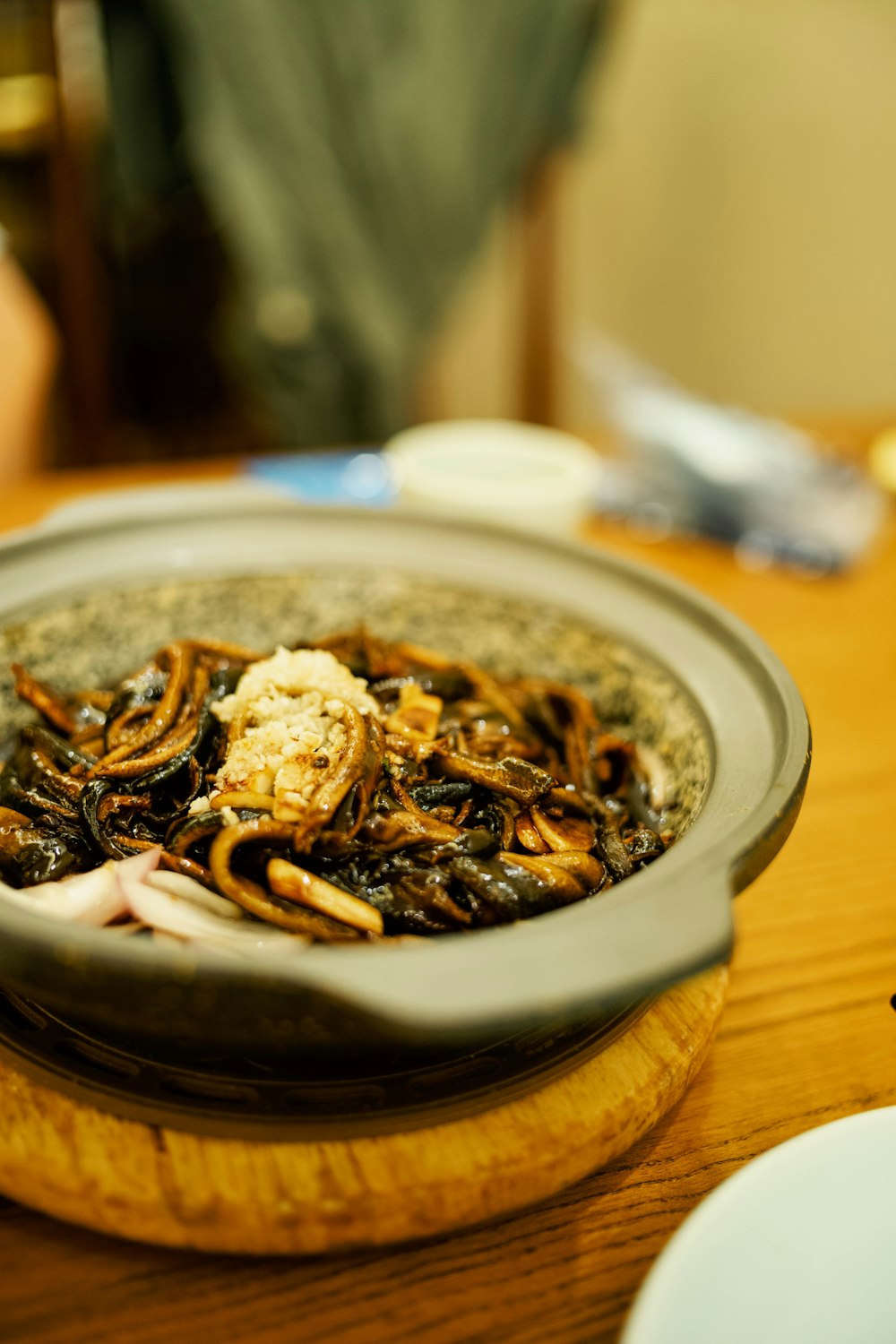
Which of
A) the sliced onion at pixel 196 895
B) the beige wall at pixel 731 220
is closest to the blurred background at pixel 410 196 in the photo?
the beige wall at pixel 731 220

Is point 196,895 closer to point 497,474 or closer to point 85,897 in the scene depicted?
point 85,897

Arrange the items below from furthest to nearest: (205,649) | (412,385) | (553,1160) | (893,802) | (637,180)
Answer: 1. (637,180)
2. (412,385)
3. (893,802)
4. (205,649)
5. (553,1160)

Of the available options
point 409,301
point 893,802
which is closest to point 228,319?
point 409,301

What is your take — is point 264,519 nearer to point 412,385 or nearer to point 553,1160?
point 553,1160

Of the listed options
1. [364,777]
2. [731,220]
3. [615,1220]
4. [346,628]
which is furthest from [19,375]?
Result: [731,220]

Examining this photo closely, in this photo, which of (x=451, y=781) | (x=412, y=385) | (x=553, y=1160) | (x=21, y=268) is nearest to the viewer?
(x=553, y=1160)

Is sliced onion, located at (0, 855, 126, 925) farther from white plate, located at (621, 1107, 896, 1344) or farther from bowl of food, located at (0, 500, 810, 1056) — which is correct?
white plate, located at (621, 1107, 896, 1344)
